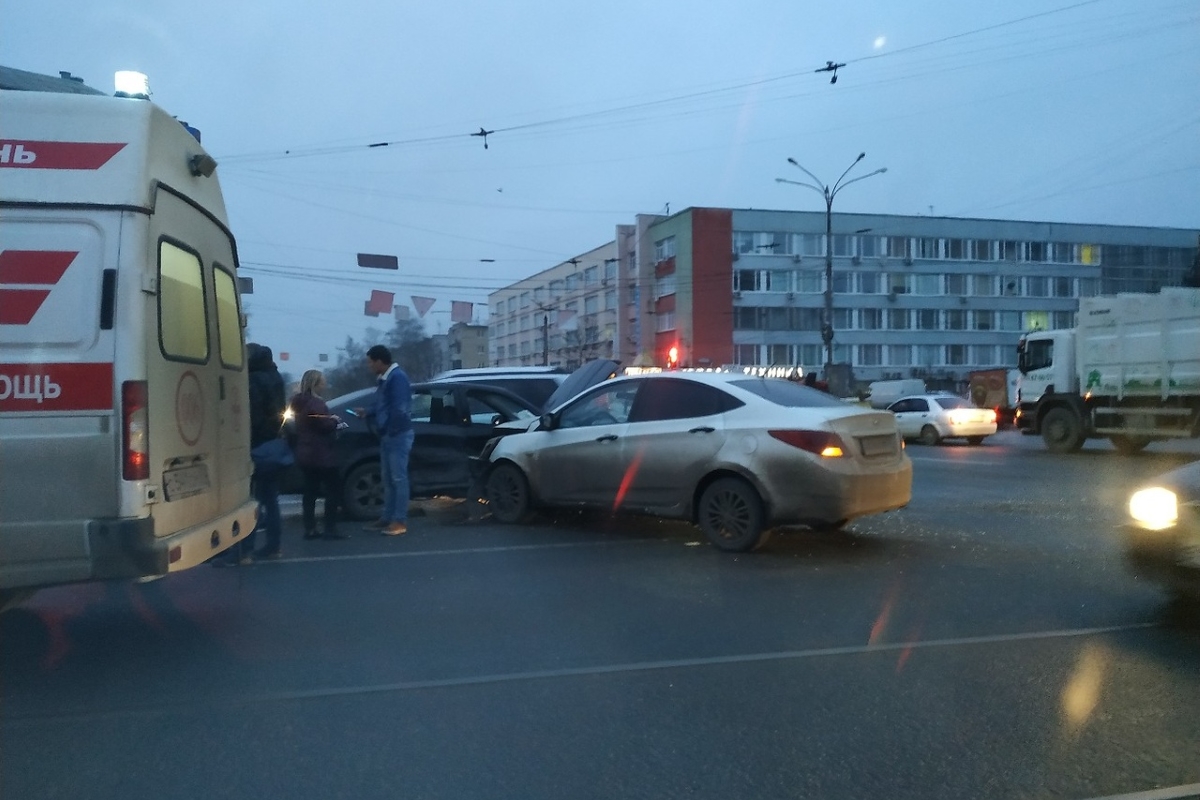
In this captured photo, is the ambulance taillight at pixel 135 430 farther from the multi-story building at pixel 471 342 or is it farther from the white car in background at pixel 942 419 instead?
the multi-story building at pixel 471 342

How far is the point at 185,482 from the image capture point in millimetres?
5652

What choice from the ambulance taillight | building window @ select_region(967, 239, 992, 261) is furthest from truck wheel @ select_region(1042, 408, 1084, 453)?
building window @ select_region(967, 239, 992, 261)

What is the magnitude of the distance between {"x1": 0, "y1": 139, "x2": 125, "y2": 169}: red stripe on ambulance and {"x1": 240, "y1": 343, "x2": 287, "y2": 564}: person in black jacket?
327 cm

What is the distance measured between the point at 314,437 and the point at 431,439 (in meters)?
2.12

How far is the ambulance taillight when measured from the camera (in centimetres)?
507

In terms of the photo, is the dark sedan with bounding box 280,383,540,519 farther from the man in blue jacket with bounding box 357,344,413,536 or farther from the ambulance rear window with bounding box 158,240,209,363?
the ambulance rear window with bounding box 158,240,209,363

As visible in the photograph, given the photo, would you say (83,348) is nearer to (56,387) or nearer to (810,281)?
(56,387)

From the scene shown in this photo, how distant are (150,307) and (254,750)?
2.40 metres

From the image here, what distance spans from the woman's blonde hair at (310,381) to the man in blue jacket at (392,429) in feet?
1.81

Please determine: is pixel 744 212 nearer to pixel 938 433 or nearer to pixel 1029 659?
pixel 938 433

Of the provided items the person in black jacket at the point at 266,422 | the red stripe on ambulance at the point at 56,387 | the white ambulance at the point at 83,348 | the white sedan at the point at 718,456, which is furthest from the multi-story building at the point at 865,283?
the red stripe on ambulance at the point at 56,387

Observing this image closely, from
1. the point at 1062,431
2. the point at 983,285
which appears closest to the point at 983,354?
the point at 983,285

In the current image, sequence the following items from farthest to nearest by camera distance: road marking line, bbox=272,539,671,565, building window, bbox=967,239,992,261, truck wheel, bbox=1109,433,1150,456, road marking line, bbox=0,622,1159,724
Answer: building window, bbox=967,239,992,261
truck wheel, bbox=1109,433,1150,456
road marking line, bbox=272,539,671,565
road marking line, bbox=0,622,1159,724

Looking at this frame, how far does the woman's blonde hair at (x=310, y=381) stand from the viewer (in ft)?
30.5
